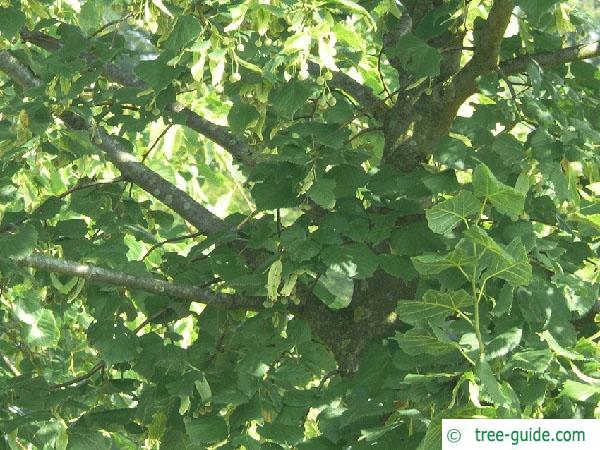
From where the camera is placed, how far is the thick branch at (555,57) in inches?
124

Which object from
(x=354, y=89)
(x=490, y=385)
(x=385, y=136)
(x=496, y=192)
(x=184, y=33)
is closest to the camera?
(x=490, y=385)

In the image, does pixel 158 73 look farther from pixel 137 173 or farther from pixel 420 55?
pixel 137 173

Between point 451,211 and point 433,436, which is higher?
point 451,211

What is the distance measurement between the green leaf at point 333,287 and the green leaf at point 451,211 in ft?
2.57

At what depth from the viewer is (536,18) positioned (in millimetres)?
2686

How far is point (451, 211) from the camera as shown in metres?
2.46

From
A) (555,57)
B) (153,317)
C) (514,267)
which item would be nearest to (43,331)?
(153,317)

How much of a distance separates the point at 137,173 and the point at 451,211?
160cm

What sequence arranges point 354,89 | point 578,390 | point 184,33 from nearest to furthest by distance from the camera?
point 578,390 < point 184,33 < point 354,89

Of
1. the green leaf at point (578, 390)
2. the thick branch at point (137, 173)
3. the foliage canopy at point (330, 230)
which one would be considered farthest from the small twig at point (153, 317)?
the green leaf at point (578, 390)

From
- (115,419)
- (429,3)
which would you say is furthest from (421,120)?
(115,419)

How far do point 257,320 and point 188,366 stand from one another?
0.76 ft

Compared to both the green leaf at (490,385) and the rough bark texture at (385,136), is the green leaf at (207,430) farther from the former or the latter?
the green leaf at (490,385)

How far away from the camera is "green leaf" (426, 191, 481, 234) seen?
2.44 metres
